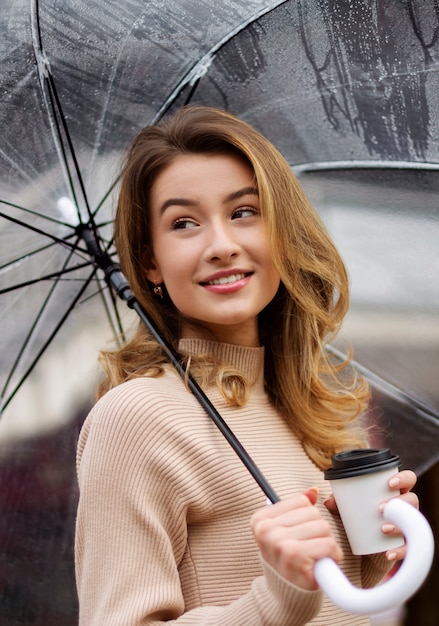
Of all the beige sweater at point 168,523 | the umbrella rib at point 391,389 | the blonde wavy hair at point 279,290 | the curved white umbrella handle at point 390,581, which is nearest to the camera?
the curved white umbrella handle at point 390,581

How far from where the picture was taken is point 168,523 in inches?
67.5

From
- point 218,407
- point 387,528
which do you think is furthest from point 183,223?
point 387,528

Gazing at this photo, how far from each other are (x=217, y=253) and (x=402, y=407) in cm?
96

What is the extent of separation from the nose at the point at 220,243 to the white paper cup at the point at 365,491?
53cm

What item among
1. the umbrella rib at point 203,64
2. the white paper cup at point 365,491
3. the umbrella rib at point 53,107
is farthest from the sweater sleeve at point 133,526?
the umbrella rib at point 203,64

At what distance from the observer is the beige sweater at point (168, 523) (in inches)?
64.1

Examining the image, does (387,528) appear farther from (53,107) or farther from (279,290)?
(53,107)

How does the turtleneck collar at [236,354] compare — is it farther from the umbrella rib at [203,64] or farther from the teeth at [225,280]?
the umbrella rib at [203,64]

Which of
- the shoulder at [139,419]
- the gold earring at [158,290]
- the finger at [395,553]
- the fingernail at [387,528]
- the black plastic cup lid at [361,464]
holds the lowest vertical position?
the finger at [395,553]

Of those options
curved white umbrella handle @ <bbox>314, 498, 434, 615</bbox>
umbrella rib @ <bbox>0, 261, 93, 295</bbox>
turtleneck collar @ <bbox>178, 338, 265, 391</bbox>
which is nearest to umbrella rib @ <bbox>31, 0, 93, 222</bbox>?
umbrella rib @ <bbox>0, 261, 93, 295</bbox>

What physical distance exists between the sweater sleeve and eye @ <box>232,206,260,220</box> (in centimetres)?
53

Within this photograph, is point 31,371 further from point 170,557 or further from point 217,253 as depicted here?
point 170,557

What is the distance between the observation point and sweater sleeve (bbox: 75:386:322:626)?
1.63 m

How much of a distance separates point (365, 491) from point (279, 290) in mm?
833
